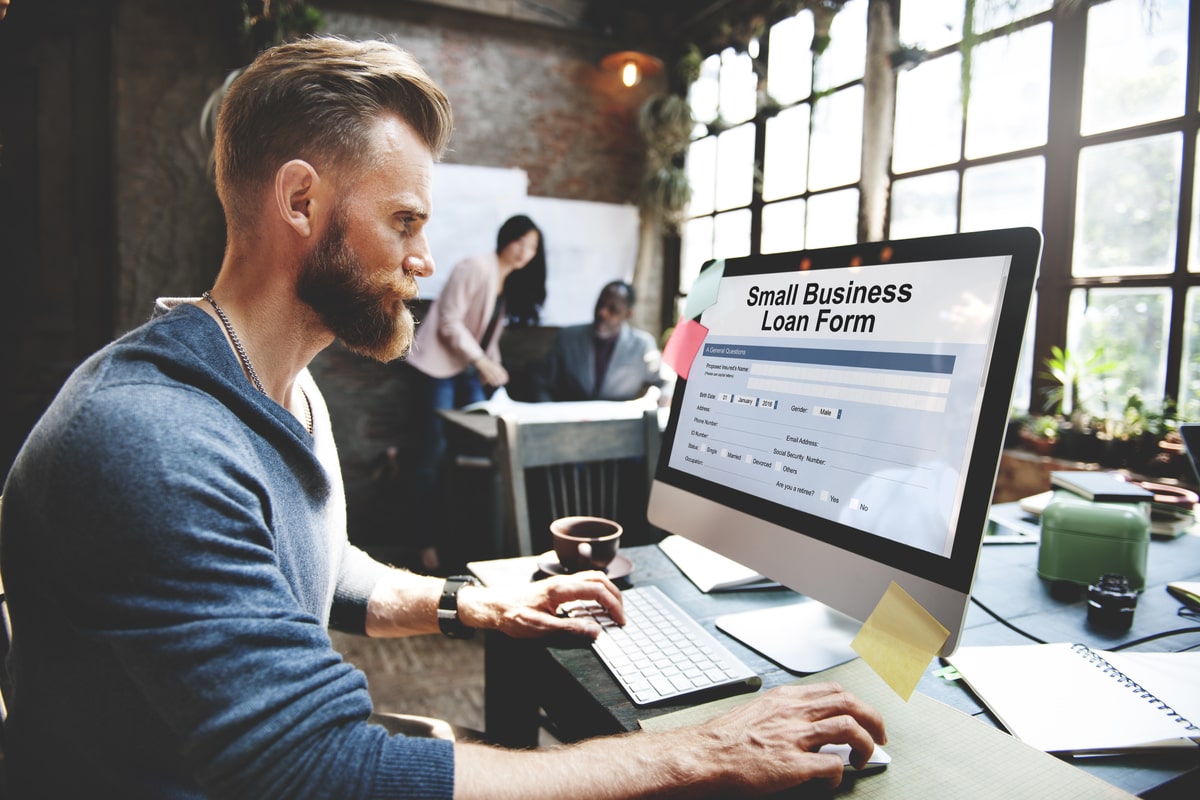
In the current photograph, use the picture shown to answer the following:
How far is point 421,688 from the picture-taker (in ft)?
8.03

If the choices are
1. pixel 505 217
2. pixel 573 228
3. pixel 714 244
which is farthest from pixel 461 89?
pixel 714 244

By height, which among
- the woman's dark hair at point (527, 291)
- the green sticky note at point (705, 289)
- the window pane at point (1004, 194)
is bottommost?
the green sticky note at point (705, 289)

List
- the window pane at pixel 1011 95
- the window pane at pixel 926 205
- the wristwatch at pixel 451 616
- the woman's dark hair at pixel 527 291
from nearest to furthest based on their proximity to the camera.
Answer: the wristwatch at pixel 451 616, the window pane at pixel 1011 95, the window pane at pixel 926 205, the woman's dark hair at pixel 527 291

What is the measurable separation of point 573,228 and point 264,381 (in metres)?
4.03

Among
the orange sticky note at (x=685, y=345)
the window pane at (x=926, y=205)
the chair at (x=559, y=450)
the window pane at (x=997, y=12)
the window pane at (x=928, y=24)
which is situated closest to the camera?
the orange sticky note at (x=685, y=345)

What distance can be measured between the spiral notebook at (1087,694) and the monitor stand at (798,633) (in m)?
0.15

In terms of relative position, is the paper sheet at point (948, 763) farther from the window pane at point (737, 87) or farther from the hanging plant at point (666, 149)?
the hanging plant at point (666, 149)

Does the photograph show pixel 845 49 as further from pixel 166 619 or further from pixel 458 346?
pixel 166 619

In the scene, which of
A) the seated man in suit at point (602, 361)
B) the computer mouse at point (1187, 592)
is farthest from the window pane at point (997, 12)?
the seated man in suit at point (602, 361)

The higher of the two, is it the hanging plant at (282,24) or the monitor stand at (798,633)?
the hanging plant at (282,24)

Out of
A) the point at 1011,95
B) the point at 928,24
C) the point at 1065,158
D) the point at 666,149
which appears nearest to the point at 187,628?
the point at 1065,158

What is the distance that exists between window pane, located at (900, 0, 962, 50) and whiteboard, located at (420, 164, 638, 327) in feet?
7.18

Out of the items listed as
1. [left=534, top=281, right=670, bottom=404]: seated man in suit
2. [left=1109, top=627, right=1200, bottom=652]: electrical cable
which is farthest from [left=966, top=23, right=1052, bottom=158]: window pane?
[left=1109, top=627, right=1200, bottom=652]: electrical cable

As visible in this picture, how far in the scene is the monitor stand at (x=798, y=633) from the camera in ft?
2.91
